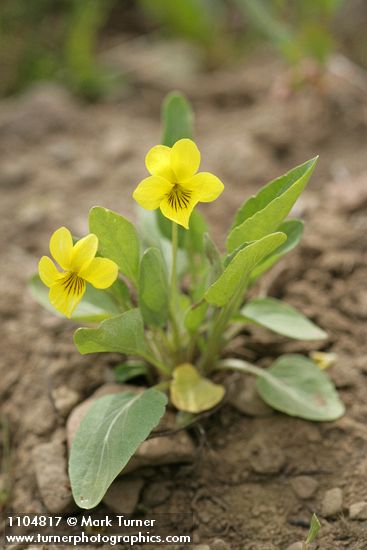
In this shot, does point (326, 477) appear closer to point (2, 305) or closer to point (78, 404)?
point (78, 404)

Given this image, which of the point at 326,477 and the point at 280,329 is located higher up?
the point at 280,329

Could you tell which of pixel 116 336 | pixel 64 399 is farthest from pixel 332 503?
pixel 64 399

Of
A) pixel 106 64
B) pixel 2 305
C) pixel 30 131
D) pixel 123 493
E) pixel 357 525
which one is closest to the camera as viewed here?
pixel 357 525

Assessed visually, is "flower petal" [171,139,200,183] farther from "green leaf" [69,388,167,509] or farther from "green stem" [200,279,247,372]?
"green leaf" [69,388,167,509]

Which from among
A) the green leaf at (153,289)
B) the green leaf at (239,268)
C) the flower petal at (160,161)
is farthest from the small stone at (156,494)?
the flower petal at (160,161)

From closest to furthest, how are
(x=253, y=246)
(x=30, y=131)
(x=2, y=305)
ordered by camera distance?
(x=253, y=246) < (x=2, y=305) < (x=30, y=131)

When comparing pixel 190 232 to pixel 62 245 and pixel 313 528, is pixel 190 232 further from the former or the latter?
pixel 313 528

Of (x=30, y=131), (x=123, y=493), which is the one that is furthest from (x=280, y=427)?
(x=30, y=131)

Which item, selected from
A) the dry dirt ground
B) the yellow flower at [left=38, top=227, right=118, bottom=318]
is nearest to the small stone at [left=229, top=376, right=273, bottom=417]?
the dry dirt ground
